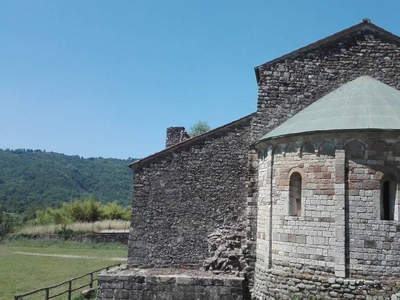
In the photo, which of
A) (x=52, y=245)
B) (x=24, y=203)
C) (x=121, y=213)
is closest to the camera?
(x=52, y=245)

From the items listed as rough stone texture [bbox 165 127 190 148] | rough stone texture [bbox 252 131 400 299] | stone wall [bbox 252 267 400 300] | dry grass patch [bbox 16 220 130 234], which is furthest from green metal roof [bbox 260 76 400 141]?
dry grass patch [bbox 16 220 130 234]

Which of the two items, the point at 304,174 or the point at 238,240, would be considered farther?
the point at 238,240

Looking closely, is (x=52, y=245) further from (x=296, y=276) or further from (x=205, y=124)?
(x=296, y=276)

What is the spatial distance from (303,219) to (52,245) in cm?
2929

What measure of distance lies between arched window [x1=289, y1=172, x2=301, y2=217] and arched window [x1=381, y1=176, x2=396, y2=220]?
1.65 m

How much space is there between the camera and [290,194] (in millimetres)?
8648

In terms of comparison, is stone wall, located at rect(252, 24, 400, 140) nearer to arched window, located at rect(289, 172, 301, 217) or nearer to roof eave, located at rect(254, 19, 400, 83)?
roof eave, located at rect(254, 19, 400, 83)

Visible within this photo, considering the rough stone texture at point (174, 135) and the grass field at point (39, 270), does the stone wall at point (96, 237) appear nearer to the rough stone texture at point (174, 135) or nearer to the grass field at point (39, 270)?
the grass field at point (39, 270)

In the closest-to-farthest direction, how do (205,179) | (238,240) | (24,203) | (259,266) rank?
(259,266), (238,240), (205,179), (24,203)

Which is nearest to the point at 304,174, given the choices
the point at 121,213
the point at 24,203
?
the point at 121,213

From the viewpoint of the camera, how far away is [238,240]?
10.8m

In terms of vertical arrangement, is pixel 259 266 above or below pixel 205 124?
below

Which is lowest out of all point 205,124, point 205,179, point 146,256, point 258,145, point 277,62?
point 146,256

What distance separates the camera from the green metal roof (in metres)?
8.02
